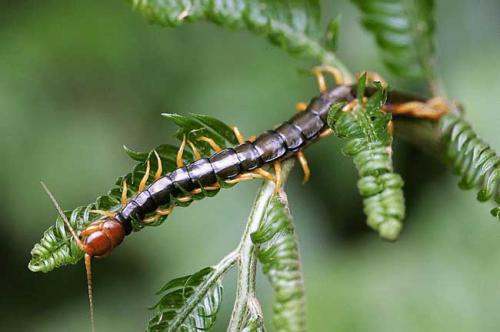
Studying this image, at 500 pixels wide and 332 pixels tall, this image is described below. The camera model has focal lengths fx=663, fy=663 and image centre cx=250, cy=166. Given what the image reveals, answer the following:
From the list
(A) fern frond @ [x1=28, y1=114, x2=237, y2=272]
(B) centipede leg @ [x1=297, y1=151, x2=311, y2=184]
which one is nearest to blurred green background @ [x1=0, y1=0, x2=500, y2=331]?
(B) centipede leg @ [x1=297, y1=151, x2=311, y2=184]

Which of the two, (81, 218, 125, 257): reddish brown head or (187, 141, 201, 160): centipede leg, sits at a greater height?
(187, 141, 201, 160): centipede leg

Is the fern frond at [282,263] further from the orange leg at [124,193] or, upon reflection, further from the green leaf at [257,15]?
the green leaf at [257,15]

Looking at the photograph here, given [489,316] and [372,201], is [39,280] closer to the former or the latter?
[489,316]

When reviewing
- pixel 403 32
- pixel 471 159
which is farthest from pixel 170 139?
pixel 471 159

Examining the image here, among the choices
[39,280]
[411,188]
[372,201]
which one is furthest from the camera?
[39,280]

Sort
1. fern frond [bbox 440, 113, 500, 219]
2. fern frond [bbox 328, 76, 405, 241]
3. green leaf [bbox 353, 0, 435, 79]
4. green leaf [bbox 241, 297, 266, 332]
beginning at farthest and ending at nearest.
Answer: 1. green leaf [bbox 353, 0, 435, 79]
2. fern frond [bbox 440, 113, 500, 219]
3. green leaf [bbox 241, 297, 266, 332]
4. fern frond [bbox 328, 76, 405, 241]

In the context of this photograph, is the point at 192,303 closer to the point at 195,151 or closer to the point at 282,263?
the point at 282,263

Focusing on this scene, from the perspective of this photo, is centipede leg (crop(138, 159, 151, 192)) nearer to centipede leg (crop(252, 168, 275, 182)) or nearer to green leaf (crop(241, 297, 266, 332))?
centipede leg (crop(252, 168, 275, 182))

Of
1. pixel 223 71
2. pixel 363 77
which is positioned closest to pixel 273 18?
pixel 363 77
